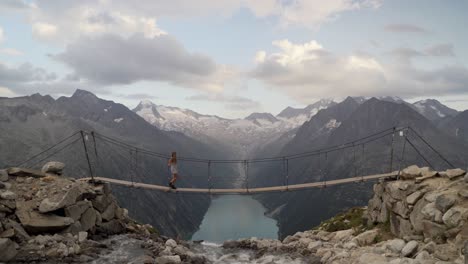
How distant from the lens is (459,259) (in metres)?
15.9

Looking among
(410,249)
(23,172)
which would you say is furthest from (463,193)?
(23,172)

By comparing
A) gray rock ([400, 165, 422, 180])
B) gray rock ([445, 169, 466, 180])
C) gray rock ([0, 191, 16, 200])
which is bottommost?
gray rock ([0, 191, 16, 200])

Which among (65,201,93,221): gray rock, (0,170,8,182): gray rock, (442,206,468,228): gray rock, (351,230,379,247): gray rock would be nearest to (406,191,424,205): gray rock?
(442,206,468,228): gray rock

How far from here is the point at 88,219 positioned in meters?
23.8

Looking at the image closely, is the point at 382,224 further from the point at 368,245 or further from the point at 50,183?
the point at 50,183

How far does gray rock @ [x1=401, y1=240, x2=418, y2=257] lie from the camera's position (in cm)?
1883

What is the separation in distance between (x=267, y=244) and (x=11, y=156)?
656 feet

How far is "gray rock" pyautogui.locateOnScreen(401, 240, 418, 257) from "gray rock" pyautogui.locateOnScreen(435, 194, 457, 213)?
7.27 feet

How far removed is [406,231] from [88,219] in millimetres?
19387

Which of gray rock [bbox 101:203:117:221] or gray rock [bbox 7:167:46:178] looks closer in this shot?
gray rock [bbox 7:167:46:178]

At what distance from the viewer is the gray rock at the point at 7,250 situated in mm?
17188

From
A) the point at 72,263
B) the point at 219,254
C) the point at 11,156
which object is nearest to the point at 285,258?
the point at 219,254

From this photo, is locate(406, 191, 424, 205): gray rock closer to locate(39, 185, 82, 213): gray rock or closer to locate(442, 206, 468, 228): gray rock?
locate(442, 206, 468, 228): gray rock

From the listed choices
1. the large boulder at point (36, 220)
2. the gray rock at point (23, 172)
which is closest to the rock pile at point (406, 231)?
the large boulder at point (36, 220)
